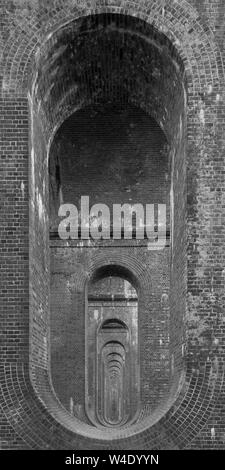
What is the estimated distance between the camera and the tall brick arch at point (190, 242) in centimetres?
1060

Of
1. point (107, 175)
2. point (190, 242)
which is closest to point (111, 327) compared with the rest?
point (107, 175)

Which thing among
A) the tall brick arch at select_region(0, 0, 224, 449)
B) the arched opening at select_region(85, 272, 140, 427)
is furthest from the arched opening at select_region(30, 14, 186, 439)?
the arched opening at select_region(85, 272, 140, 427)

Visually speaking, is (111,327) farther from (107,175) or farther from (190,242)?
(190,242)

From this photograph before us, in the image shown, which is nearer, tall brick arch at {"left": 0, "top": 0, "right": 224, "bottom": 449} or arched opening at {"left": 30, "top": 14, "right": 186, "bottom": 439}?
tall brick arch at {"left": 0, "top": 0, "right": 224, "bottom": 449}

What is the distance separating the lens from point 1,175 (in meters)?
11.0

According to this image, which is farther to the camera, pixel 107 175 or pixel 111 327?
pixel 111 327

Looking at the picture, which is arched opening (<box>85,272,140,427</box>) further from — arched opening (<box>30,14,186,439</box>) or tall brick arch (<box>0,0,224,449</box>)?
tall brick arch (<box>0,0,224,449</box>)

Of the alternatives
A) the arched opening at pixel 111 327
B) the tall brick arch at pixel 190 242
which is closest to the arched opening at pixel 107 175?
the tall brick arch at pixel 190 242

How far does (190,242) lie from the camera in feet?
36.1

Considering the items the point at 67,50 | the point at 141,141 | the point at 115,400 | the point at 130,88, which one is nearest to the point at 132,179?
the point at 141,141

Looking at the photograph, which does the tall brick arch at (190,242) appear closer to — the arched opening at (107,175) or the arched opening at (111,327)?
the arched opening at (107,175)

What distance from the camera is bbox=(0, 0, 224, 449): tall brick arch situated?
10.6 m

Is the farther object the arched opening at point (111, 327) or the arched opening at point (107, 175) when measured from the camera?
the arched opening at point (111, 327)

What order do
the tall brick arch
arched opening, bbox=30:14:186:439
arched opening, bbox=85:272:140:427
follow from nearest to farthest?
the tall brick arch
arched opening, bbox=30:14:186:439
arched opening, bbox=85:272:140:427
